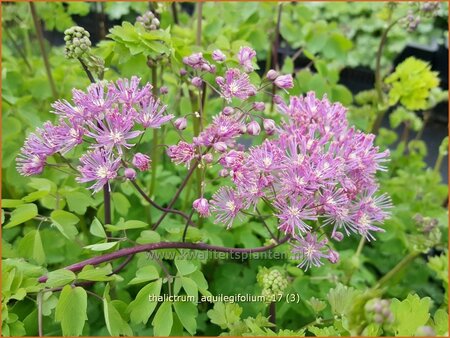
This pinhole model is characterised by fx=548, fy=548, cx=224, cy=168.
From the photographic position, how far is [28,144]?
94 cm

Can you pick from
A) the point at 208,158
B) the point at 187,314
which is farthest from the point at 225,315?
the point at 208,158

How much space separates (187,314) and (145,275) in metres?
0.11

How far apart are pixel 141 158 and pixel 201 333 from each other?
543mm

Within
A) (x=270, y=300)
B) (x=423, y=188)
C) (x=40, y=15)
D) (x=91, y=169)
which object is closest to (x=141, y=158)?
(x=91, y=169)

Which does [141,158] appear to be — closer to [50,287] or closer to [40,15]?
[50,287]

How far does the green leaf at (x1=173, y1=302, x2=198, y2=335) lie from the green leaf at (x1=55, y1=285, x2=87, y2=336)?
17 centimetres

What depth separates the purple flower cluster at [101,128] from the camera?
88cm

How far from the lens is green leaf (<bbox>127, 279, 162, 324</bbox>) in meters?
0.95

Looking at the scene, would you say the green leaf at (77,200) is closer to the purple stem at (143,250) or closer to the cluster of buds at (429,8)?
the purple stem at (143,250)

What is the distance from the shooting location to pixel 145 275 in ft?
3.10

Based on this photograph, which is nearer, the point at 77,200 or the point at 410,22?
the point at 77,200

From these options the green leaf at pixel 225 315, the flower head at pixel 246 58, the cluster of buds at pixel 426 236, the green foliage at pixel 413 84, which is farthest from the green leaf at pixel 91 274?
the green foliage at pixel 413 84

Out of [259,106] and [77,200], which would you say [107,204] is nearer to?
[77,200]

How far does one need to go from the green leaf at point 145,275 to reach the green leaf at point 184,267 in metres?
0.05
